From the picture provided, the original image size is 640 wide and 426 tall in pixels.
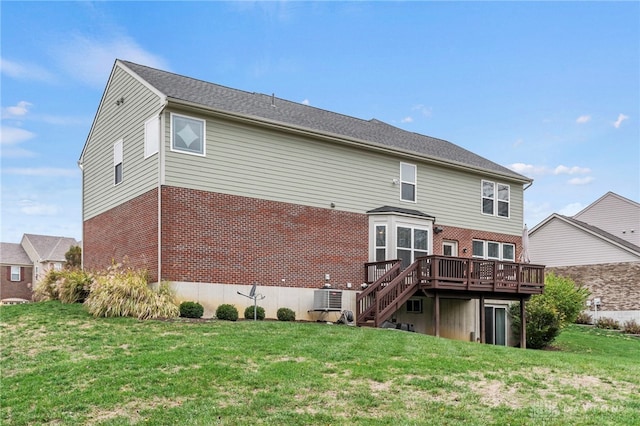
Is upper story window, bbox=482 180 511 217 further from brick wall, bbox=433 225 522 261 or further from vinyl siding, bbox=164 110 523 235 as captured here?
brick wall, bbox=433 225 522 261

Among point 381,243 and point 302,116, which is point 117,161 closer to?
point 302,116

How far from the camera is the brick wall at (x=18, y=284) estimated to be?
160 feet

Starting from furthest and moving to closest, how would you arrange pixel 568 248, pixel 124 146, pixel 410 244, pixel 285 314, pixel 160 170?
pixel 568 248
pixel 410 244
pixel 124 146
pixel 285 314
pixel 160 170

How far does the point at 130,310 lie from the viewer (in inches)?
581

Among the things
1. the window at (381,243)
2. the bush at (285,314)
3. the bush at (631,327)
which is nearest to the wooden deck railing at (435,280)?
the window at (381,243)

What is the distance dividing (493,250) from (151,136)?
14.5 metres

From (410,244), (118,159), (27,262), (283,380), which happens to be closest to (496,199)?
(410,244)

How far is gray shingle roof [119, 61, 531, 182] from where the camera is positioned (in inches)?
704

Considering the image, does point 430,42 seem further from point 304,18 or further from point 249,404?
point 249,404

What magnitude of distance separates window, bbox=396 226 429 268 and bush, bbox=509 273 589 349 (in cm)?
483

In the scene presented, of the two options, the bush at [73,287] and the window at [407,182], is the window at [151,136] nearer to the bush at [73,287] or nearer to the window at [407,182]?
the bush at [73,287]

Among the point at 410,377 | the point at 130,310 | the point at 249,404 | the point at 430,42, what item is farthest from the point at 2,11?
the point at 430,42

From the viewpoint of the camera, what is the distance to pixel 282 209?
1823 cm

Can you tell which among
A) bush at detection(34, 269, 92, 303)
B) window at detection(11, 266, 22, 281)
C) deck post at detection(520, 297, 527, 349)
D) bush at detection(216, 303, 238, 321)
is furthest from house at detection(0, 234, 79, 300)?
deck post at detection(520, 297, 527, 349)
